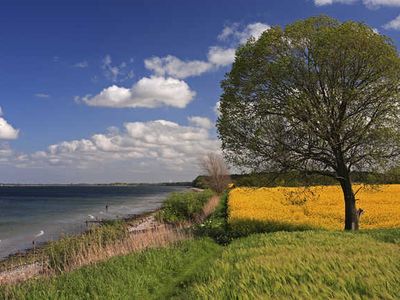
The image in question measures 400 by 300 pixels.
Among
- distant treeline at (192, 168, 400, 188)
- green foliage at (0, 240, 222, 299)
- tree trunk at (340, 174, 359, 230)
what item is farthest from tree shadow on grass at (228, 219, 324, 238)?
green foliage at (0, 240, 222, 299)

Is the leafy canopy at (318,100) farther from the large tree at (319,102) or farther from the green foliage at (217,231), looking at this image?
the green foliage at (217,231)

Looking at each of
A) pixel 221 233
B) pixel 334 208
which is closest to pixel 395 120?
pixel 221 233

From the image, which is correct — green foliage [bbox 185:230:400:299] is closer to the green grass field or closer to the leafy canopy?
the green grass field

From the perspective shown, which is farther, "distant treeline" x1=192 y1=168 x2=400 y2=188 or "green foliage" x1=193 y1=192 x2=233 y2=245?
"distant treeline" x1=192 y1=168 x2=400 y2=188

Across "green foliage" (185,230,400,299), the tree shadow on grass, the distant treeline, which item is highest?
the distant treeline

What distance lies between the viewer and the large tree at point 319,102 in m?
21.8

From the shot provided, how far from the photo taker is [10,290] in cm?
1305

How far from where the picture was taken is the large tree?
21766 mm

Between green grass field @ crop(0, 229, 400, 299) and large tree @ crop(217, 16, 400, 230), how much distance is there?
607 centimetres

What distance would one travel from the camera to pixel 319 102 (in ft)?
74.4

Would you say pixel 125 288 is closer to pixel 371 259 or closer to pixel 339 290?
pixel 371 259

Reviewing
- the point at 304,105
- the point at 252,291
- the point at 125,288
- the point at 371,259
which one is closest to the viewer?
the point at 252,291

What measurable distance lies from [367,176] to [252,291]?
63.4ft

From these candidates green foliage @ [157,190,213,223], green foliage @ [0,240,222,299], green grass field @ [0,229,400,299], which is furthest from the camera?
green foliage @ [157,190,213,223]
